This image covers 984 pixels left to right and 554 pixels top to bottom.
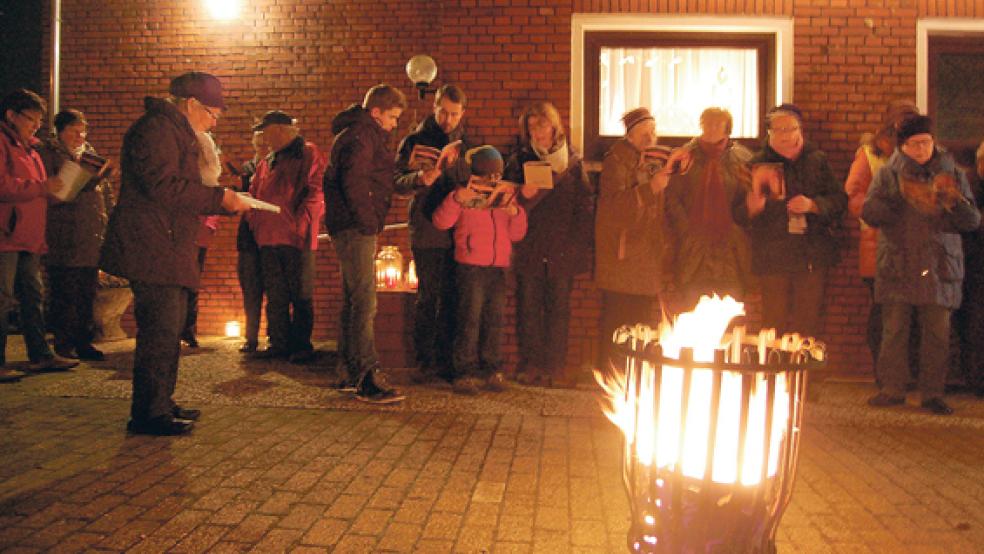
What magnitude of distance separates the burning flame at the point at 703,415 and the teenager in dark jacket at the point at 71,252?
20.3 feet

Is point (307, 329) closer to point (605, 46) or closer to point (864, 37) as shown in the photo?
point (605, 46)

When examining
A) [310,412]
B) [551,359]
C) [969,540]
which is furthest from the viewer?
[551,359]

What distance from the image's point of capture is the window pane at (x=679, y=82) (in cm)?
738

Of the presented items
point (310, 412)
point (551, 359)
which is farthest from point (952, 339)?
point (310, 412)

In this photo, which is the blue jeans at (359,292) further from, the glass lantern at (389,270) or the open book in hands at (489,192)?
the glass lantern at (389,270)

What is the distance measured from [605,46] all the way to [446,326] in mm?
3243

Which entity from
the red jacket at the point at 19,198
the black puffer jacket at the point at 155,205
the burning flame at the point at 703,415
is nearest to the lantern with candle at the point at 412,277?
the black puffer jacket at the point at 155,205

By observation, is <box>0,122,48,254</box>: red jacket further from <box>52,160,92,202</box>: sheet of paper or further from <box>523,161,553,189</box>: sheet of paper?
<box>523,161,553,189</box>: sheet of paper

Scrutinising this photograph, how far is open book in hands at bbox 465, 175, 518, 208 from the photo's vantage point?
18.6ft

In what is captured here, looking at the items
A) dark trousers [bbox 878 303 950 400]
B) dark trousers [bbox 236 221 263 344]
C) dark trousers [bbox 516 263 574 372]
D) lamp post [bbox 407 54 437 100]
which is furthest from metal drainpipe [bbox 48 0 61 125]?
dark trousers [bbox 878 303 950 400]

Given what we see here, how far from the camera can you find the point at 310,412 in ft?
16.9

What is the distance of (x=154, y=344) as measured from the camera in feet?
14.6

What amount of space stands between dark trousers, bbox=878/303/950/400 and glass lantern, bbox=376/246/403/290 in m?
4.14

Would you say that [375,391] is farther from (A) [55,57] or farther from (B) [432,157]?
(A) [55,57]
